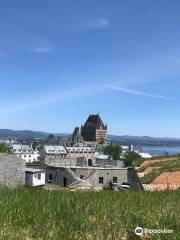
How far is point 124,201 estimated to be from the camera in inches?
376

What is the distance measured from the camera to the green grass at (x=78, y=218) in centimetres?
698

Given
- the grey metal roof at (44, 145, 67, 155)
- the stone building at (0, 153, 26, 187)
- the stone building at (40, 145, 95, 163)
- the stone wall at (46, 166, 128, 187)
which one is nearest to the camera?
the stone building at (0, 153, 26, 187)

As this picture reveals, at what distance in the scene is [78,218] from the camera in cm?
759

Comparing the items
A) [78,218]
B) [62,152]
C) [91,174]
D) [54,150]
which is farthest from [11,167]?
[62,152]

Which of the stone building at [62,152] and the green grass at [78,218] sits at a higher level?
the green grass at [78,218]

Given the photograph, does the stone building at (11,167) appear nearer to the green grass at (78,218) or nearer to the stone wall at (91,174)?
the stone wall at (91,174)

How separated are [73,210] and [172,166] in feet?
96.1

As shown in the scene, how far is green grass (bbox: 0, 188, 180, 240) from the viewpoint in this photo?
275 inches

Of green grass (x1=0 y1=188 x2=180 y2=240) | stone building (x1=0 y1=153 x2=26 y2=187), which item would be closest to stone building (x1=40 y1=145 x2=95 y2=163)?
stone building (x1=0 y1=153 x2=26 y2=187)

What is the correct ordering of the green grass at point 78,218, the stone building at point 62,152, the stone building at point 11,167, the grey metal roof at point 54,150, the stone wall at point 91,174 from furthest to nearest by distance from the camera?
the grey metal roof at point 54,150, the stone building at point 62,152, the stone wall at point 91,174, the stone building at point 11,167, the green grass at point 78,218

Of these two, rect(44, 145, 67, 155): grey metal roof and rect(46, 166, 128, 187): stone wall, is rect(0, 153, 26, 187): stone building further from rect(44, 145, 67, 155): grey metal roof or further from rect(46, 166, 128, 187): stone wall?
rect(44, 145, 67, 155): grey metal roof

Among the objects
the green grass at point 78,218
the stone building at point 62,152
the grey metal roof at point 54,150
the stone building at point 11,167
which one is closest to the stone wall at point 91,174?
the stone building at point 11,167

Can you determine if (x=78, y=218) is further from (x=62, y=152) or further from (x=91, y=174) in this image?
(x=62, y=152)

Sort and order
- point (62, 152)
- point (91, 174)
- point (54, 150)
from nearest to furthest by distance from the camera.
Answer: point (91, 174)
point (54, 150)
point (62, 152)
